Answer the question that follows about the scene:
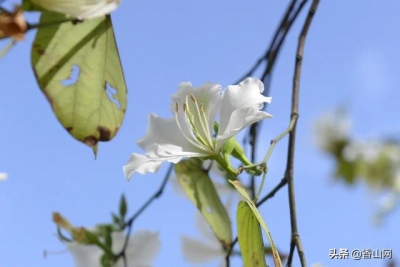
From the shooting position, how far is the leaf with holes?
1.69 ft

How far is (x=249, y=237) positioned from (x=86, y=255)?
0.52m

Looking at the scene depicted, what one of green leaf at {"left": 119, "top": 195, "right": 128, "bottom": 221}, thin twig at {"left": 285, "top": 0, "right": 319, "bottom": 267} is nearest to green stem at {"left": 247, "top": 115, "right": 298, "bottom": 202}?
thin twig at {"left": 285, "top": 0, "right": 319, "bottom": 267}

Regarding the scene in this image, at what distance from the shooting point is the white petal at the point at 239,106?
54 centimetres

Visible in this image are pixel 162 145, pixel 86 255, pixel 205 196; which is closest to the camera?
pixel 162 145

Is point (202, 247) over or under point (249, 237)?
over

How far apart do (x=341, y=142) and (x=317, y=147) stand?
0.45 feet

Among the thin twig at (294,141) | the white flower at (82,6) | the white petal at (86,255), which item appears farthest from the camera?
the white petal at (86,255)

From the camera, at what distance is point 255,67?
3.01 feet

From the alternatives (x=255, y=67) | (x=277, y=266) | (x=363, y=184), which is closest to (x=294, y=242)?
(x=277, y=266)

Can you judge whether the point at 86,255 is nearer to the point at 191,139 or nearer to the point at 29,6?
the point at 191,139

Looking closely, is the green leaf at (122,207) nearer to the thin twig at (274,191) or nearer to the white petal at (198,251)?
the white petal at (198,251)

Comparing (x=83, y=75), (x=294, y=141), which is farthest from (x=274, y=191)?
(x=83, y=75)

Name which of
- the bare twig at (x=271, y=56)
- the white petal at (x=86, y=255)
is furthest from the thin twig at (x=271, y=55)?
the white petal at (x=86, y=255)

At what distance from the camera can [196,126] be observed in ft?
1.94
